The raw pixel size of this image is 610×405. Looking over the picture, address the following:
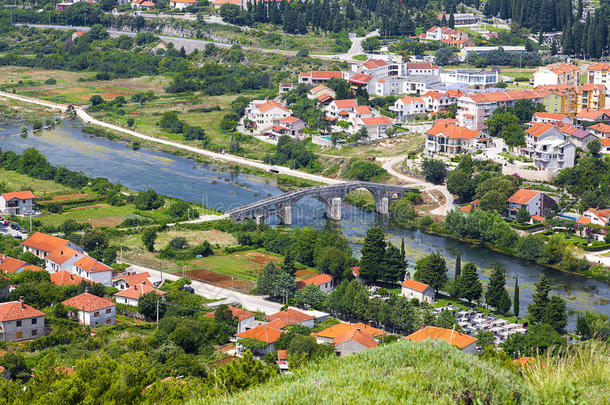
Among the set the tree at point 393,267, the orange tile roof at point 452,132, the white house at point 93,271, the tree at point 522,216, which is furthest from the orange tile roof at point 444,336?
the orange tile roof at point 452,132

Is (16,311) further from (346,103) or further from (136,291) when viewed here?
(346,103)

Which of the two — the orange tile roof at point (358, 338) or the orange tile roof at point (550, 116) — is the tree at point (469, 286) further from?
the orange tile roof at point (550, 116)

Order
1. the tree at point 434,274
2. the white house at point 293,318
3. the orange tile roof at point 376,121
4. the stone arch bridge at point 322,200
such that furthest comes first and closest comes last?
1. the orange tile roof at point 376,121
2. the stone arch bridge at point 322,200
3. the tree at point 434,274
4. the white house at point 293,318

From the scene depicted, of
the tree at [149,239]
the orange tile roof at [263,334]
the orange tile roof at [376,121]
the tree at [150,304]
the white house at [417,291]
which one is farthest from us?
the orange tile roof at [376,121]

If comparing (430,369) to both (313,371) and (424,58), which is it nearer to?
(313,371)

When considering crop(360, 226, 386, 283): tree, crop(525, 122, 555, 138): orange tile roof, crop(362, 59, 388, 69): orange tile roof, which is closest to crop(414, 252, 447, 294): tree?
crop(360, 226, 386, 283): tree

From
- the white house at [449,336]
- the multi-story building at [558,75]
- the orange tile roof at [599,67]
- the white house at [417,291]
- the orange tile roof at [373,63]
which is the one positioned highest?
the orange tile roof at [599,67]

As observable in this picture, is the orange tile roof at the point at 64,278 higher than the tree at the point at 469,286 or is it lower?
higher
